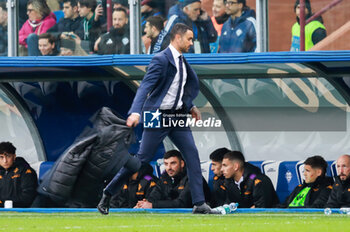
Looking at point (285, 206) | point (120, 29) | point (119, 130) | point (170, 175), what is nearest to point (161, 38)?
point (120, 29)

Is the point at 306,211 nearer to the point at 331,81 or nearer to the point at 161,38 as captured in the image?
the point at 331,81

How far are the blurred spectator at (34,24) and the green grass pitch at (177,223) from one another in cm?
331

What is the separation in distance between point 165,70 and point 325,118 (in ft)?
12.3

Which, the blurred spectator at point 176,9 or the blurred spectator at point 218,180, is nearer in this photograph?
the blurred spectator at point 218,180

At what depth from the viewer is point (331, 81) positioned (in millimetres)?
12133

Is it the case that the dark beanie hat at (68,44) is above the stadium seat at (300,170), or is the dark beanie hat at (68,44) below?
above

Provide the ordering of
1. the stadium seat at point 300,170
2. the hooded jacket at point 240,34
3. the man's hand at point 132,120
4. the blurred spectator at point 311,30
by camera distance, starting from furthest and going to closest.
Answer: the stadium seat at point 300,170 → the hooded jacket at point 240,34 → the blurred spectator at point 311,30 → the man's hand at point 132,120

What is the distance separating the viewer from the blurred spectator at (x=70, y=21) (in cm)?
1255

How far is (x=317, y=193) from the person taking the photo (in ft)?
36.6

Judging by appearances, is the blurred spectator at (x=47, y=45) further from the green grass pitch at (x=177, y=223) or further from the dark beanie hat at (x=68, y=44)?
the green grass pitch at (x=177, y=223)

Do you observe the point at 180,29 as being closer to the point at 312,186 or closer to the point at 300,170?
the point at 312,186

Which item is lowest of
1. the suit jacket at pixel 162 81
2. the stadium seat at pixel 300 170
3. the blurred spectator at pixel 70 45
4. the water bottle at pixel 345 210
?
the water bottle at pixel 345 210

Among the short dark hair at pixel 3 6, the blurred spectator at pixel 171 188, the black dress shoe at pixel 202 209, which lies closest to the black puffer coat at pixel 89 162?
the black dress shoe at pixel 202 209

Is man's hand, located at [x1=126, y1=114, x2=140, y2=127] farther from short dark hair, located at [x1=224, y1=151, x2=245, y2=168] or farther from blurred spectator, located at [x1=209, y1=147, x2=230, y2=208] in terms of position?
blurred spectator, located at [x1=209, y1=147, x2=230, y2=208]
